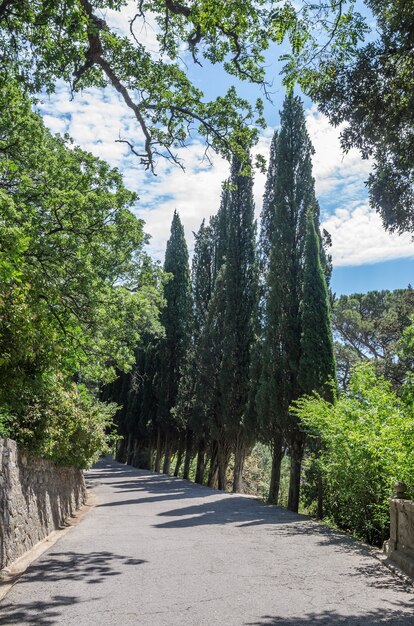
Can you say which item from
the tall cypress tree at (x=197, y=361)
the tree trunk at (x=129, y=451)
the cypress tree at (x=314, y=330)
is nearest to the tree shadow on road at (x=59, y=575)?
the cypress tree at (x=314, y=330)

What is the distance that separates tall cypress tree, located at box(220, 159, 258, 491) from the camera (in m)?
25.4

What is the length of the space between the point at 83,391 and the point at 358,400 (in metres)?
6.29

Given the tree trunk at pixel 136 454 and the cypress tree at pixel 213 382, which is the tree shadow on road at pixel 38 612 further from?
the tree trunk at pixel 136 454

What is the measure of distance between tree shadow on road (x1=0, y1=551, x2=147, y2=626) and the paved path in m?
0.01

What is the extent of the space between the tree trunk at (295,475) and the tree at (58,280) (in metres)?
6.45

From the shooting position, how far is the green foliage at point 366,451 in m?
9.10

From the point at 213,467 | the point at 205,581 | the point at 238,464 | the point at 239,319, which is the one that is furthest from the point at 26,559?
the point at 213,467

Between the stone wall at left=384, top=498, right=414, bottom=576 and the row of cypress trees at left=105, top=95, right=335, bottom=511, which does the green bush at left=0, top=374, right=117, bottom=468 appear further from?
the stone wall at left=384, top=498, right=414, bottom=576

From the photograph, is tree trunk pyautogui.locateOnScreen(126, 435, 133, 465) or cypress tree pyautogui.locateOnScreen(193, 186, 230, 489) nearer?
cypress tree pyautogui.locateOnScreen(193, 186, 230, 489)

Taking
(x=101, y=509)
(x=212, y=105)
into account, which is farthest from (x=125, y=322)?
(x=212, y=105)

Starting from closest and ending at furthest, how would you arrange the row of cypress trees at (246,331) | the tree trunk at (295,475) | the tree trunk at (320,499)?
1. the tree trunk at (320,499)
2. the tree trunk at (295,475)
3. the row of cypress trees at (246,331)

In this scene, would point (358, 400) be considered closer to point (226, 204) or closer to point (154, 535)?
point (154, 535)

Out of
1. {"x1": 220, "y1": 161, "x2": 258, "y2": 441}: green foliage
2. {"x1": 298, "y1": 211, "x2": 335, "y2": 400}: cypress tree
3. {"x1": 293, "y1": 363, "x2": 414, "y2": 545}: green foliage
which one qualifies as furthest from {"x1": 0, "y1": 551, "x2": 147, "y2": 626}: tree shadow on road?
{"x1": 220, "y1": 161, "x2": 258, "y2": 441}: green foliage

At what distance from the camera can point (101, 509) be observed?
49.1 feet
